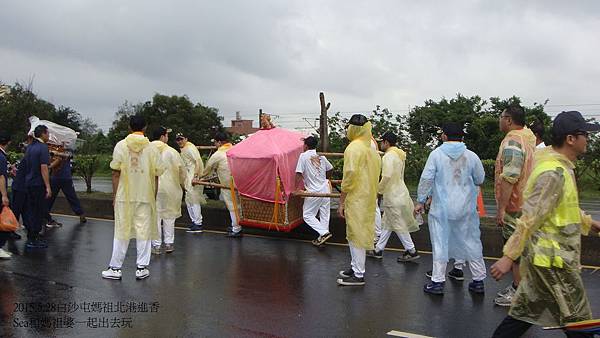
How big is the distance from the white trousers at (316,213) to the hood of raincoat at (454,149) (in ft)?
10.8

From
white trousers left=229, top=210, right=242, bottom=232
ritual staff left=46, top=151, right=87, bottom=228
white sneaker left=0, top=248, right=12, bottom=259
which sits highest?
ritual staff left=46, top=151, right=87, bottom=228

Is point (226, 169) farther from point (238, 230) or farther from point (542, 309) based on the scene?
point (542, 309)

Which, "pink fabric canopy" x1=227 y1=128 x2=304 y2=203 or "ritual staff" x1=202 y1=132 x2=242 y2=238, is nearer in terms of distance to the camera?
"pink fabric canopy" x1=227 y1=128 x2=304 y2=203

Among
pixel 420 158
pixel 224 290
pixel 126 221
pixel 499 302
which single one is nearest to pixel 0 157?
pixel 126 221

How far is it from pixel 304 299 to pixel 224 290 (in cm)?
93

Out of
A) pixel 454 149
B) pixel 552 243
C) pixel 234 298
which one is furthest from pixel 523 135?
pixel 234 298

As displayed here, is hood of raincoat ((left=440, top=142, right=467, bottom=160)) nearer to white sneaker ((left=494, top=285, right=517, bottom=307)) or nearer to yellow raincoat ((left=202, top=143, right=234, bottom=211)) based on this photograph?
white sneaker ((left=494, top=285, right=517, bottom=307))

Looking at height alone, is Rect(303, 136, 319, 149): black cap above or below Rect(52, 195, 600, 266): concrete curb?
above

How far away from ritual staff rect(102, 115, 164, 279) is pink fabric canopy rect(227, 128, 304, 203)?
93.2 inches

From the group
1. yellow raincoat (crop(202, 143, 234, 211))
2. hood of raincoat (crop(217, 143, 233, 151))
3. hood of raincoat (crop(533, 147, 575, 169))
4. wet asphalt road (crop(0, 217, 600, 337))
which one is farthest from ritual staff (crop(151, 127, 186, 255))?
hood of raincoat (crop(533, 147, 575, 169))

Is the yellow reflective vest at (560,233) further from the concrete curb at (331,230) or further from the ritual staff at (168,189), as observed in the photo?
the ritual staff at (168,189)

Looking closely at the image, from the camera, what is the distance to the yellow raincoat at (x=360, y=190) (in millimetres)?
6121

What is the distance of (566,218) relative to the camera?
332cm

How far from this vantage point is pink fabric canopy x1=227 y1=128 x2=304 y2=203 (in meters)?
8.54
